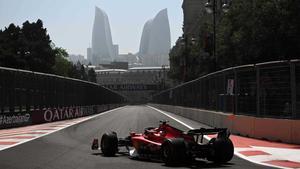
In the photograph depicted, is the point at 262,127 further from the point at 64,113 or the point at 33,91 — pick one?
the point at 64,113

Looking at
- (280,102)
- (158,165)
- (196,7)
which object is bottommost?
(158,165)

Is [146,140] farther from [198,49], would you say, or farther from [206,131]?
[198,49]

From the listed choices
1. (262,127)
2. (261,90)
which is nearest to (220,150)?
(262,127)

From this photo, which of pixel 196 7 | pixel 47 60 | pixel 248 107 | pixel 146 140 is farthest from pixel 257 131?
pixel 196 7

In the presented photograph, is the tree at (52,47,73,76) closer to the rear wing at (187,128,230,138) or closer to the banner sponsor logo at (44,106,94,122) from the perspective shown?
the banner sponsor logo at (44,106,94,122)

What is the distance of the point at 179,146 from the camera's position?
12664 mm

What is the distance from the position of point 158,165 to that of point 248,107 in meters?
9.26

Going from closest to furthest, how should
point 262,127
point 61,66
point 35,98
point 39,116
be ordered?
point 262,127 < point 35,98 < point 39,116 < point 61,66

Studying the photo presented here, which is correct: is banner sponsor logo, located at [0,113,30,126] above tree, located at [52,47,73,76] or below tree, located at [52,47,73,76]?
below

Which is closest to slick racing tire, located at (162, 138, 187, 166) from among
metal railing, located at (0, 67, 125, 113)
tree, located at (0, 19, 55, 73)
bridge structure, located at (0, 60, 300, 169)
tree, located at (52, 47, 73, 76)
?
bridge structure, located at (0, 60, 300, 169)

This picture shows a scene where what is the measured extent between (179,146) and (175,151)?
0.13m

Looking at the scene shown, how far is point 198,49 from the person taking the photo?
274 ft

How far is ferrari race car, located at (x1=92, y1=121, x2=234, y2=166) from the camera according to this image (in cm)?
1276

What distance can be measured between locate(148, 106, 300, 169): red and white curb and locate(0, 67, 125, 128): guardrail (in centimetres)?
1395
